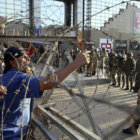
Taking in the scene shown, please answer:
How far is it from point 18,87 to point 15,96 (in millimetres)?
113

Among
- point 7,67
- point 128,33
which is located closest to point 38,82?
point 7,67

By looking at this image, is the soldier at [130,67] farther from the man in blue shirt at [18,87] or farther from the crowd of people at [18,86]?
the man in blue shirt at [18,87]

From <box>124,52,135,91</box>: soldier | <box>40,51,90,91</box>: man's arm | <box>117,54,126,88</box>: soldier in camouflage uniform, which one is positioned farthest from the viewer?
<box>117,54,126,88</box>: soldier in camouflage uniform

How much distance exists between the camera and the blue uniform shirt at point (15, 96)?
125 centimetres

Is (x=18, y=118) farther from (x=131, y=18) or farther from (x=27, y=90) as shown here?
(x=131, y=18)

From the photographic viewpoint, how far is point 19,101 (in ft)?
4.85

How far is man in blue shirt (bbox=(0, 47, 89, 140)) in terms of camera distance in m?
1.21

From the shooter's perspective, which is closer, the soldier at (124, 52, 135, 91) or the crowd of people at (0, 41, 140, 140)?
the crowd of people at (0, 41, 140, 140)

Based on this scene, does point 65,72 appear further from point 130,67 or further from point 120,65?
point 120,65

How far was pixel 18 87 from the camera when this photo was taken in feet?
4.42

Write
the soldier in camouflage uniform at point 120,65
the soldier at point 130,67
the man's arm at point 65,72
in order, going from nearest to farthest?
1. the man's arm at point 65,72
2. the soldier at point 130,67
3. the soldier in camouflage uniform at point 120,65

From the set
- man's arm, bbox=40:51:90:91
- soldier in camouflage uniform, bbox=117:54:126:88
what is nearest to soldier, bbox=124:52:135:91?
soldier in camouflage uniform, bbox=117:54:126:88

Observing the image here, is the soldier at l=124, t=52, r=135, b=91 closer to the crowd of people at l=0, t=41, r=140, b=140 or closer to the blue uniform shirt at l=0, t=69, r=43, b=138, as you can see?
the crowd of people at l=0, t=41, r=140, b=140

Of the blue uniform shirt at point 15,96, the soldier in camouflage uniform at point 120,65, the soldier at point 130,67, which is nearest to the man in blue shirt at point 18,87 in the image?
the blue uniform shirt at point 15,96
